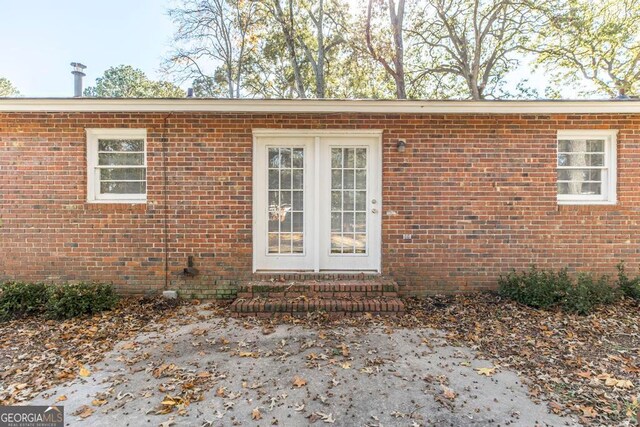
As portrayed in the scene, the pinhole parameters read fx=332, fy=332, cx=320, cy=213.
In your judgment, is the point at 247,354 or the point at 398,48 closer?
the point at 247,354

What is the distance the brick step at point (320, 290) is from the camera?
15.5 ft

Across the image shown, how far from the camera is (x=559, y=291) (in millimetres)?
4586

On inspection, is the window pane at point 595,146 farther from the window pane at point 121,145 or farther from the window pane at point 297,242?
the window pane at point 121,145

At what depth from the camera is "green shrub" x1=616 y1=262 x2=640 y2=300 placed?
4.89 m

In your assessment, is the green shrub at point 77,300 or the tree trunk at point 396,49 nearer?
the green shrub at point 77,300

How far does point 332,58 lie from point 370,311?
1422 cm

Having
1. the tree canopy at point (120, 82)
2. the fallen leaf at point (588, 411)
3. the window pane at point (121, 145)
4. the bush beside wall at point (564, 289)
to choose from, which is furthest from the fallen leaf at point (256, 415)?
the tree canopy at point (120, 82)

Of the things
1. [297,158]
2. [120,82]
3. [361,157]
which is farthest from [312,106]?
[120,82]

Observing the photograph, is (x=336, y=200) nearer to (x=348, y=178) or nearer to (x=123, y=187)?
(x=348, y=178)

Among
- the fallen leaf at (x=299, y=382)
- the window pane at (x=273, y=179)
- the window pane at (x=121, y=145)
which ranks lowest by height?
the fallen leaf at (x=299, y=382)

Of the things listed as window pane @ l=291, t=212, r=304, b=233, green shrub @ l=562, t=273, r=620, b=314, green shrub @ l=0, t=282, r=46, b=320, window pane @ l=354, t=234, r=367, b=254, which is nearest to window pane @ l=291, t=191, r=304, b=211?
window pane @ l=291, t=212, r=304, b=233

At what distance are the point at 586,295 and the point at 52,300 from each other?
7053mm

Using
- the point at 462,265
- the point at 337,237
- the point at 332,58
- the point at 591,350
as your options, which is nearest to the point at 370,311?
the point at 337,237

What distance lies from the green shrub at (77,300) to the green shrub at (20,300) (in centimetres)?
16
